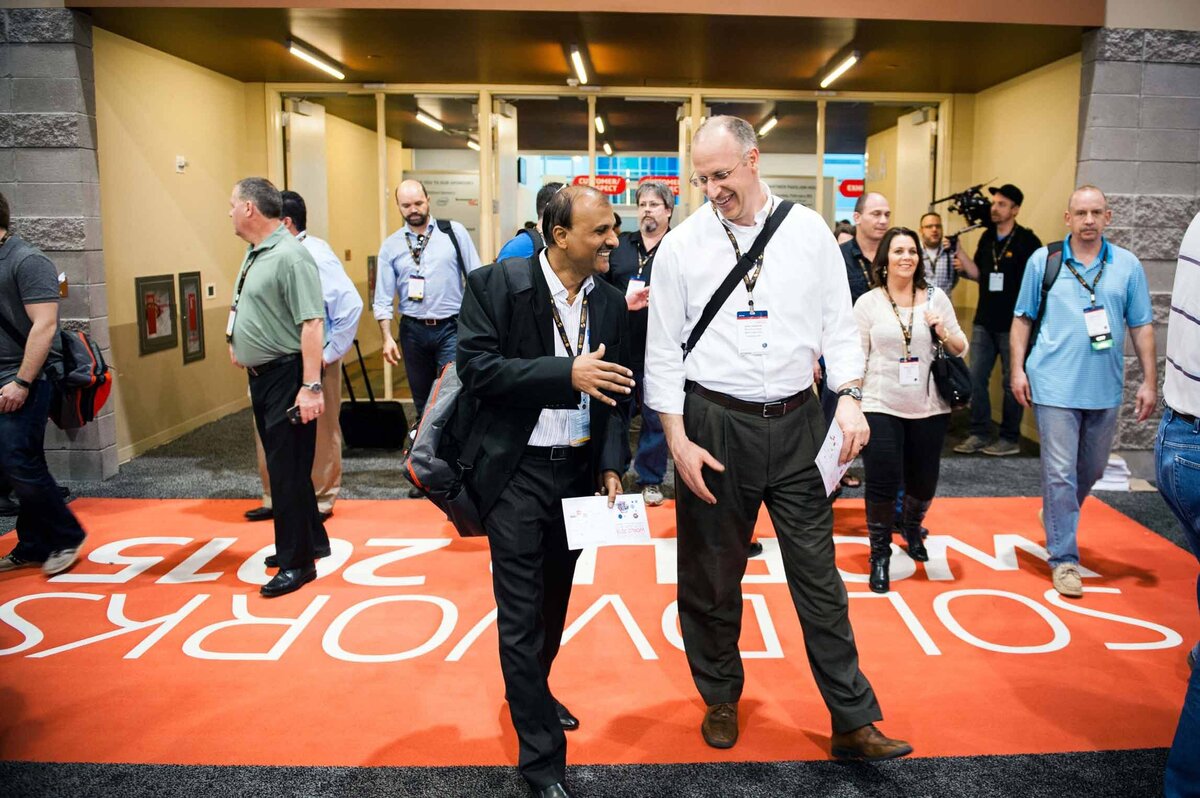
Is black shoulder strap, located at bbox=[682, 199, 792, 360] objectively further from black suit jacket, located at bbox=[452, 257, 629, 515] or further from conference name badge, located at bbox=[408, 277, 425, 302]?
conference name badge, located at bbox=[408, 277, 425, 302]

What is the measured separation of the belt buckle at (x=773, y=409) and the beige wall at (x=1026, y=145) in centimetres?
573

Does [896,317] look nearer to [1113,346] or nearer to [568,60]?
[1113,346]

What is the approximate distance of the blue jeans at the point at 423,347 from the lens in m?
6.30

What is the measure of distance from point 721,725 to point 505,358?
137 centimetres

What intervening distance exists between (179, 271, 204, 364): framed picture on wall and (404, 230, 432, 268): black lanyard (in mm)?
3025

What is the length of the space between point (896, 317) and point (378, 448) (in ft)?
14.2

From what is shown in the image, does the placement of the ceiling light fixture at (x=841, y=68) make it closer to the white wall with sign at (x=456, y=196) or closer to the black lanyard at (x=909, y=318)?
the white wall with sign at (x=456, y=196)

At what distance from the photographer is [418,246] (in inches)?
254

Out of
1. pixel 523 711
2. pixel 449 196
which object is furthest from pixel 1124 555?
pixel 449 196

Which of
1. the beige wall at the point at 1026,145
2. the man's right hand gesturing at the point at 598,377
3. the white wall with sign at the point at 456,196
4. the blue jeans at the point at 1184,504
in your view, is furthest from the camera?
the white wall with sign at the point at 456,196

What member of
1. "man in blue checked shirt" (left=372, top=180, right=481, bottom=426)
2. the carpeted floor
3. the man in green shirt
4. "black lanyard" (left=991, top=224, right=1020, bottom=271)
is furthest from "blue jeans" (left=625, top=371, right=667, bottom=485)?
"black lanyard" (left=991, top=224, right=1020, bottom=271)

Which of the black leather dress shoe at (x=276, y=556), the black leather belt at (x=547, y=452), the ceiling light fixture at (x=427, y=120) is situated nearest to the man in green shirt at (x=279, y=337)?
the black leather dress shoe at (x=276, y=556)

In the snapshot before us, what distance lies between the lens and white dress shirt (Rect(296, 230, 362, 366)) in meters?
5.79

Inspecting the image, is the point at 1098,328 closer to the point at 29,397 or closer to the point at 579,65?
the point at 29,397
